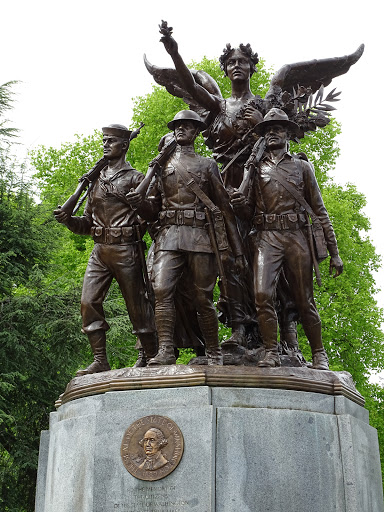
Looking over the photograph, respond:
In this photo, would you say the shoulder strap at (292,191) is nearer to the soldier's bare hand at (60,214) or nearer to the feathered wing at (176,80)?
the soldier's bare hand at (60,214)

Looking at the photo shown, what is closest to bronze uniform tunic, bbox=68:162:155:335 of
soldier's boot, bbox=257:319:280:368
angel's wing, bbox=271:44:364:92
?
soldier's boot, bbox=257:319:280:368

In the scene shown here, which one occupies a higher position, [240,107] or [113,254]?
[240,107]

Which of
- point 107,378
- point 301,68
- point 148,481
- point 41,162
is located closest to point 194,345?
point 107,378

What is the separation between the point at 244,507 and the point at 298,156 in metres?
4.19

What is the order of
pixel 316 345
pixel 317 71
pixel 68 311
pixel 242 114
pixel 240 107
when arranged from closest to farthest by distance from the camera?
pixel 316 345 → pixel 242 114 → pixel 240 107 → pixel 317 71 → pixel 68 311

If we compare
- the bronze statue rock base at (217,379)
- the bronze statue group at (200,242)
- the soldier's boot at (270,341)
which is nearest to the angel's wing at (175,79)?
the bronze statue group at (200,242)

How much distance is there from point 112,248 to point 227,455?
9.36ft

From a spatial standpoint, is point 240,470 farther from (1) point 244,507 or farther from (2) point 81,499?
(2) point 81,499

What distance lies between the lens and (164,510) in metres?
7.26

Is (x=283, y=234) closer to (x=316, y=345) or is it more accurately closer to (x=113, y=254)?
(x=316, y=345)

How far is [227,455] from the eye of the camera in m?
7.38

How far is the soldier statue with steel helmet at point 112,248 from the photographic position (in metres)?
9.05

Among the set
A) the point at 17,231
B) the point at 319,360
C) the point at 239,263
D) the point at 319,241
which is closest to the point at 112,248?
the point at 239,263

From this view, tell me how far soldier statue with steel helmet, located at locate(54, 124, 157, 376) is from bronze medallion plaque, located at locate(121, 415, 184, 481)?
1.65 metres
